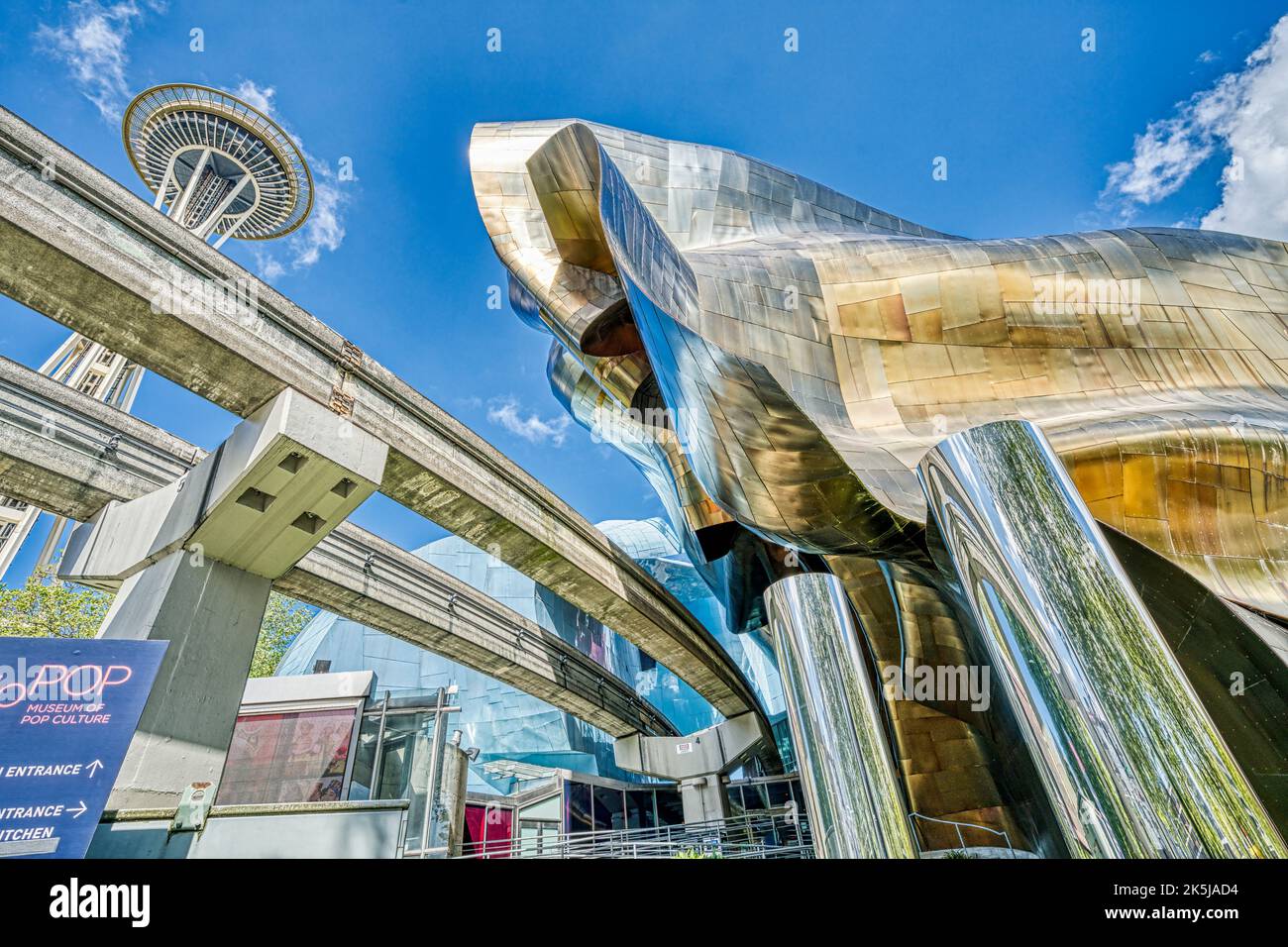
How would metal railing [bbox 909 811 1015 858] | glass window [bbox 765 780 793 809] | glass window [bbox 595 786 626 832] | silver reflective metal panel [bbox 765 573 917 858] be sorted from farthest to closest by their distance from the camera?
glass window [bbox 765 780 793 809], glass window [bbox 595 786 626 832], metal railing [bbox 909 811 1015 858], silver reflective metal panel [bbox 765 573 917 858]

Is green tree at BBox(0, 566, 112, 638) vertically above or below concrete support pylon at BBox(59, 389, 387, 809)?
above

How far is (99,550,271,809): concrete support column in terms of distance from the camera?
8602mm

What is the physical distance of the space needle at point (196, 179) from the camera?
35.5 meters

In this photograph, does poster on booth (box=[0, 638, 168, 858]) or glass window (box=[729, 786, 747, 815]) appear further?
glass window (box=[729, 786, 747, 815])

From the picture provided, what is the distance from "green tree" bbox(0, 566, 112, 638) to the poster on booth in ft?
73.7

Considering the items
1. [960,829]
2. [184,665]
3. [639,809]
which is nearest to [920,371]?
[960,829]

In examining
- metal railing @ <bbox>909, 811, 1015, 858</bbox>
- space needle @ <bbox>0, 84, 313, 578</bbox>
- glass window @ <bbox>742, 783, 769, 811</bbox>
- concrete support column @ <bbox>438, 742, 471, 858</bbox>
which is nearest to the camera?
metal railing @ <bbox>909, 811, 1015, 858</bbox>

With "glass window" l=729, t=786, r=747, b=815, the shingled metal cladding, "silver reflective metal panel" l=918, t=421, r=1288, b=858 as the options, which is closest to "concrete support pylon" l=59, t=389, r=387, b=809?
the shingled metal cladding

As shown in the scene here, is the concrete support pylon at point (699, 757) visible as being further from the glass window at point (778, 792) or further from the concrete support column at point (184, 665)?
the concrete support column at point (184, 665)

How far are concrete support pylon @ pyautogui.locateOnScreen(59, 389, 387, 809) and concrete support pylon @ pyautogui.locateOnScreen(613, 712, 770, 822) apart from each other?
17.7 meters

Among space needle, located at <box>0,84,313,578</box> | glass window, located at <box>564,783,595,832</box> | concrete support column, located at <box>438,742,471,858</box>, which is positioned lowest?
concrete support column, located at <box>438,742,471,858</box>

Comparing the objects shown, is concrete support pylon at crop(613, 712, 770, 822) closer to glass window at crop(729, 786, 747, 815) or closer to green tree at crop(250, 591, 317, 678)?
glass window at crop(729, 786, 747, 815)

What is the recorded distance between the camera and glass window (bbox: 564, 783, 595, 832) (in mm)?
23806
